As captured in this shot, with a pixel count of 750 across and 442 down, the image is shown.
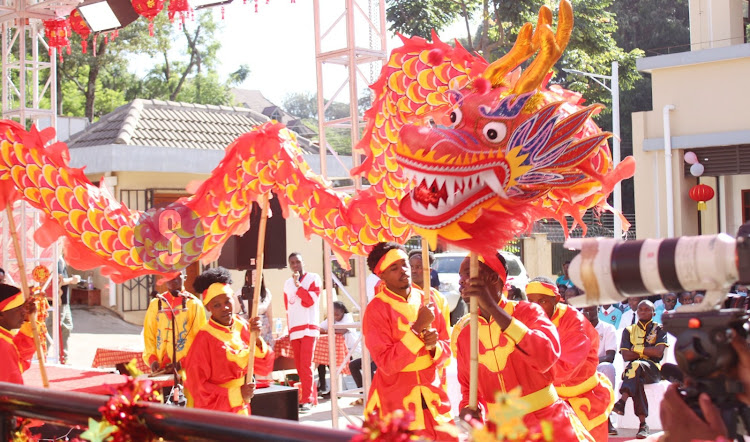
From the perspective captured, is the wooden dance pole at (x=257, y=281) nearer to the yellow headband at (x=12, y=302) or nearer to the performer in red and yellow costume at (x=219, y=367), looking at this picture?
the performer in red and yellow costume at (x=219, y=367)

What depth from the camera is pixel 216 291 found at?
560 centimetres

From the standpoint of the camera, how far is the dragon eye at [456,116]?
3.51 m

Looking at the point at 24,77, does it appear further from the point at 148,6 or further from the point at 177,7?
the point at 177,7

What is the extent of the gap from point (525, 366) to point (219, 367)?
214cm

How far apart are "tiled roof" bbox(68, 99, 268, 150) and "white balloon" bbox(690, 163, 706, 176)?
8.07 metres

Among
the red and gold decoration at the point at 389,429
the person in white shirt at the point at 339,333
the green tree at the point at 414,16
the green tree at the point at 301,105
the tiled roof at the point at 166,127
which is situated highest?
the green tree at the point at 301,105

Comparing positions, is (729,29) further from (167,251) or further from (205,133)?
(167,251)

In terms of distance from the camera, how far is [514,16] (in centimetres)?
2033

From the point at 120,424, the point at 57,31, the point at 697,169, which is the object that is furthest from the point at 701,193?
the point at 120,424

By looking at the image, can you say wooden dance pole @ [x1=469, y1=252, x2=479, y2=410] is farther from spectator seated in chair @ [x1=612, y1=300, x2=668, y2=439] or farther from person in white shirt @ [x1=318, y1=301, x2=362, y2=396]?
person in white shirt @ [x1=318, y1=301, x2=362, y2=396]

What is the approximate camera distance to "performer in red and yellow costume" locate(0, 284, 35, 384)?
5.25m

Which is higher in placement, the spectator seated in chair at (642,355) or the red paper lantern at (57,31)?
the red paper lantern at (57,31)

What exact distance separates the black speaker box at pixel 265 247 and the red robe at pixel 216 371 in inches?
32.2

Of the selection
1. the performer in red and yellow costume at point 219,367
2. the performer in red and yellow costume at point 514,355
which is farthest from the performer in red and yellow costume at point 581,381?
the performer in red and yellow costume at point 219,367
